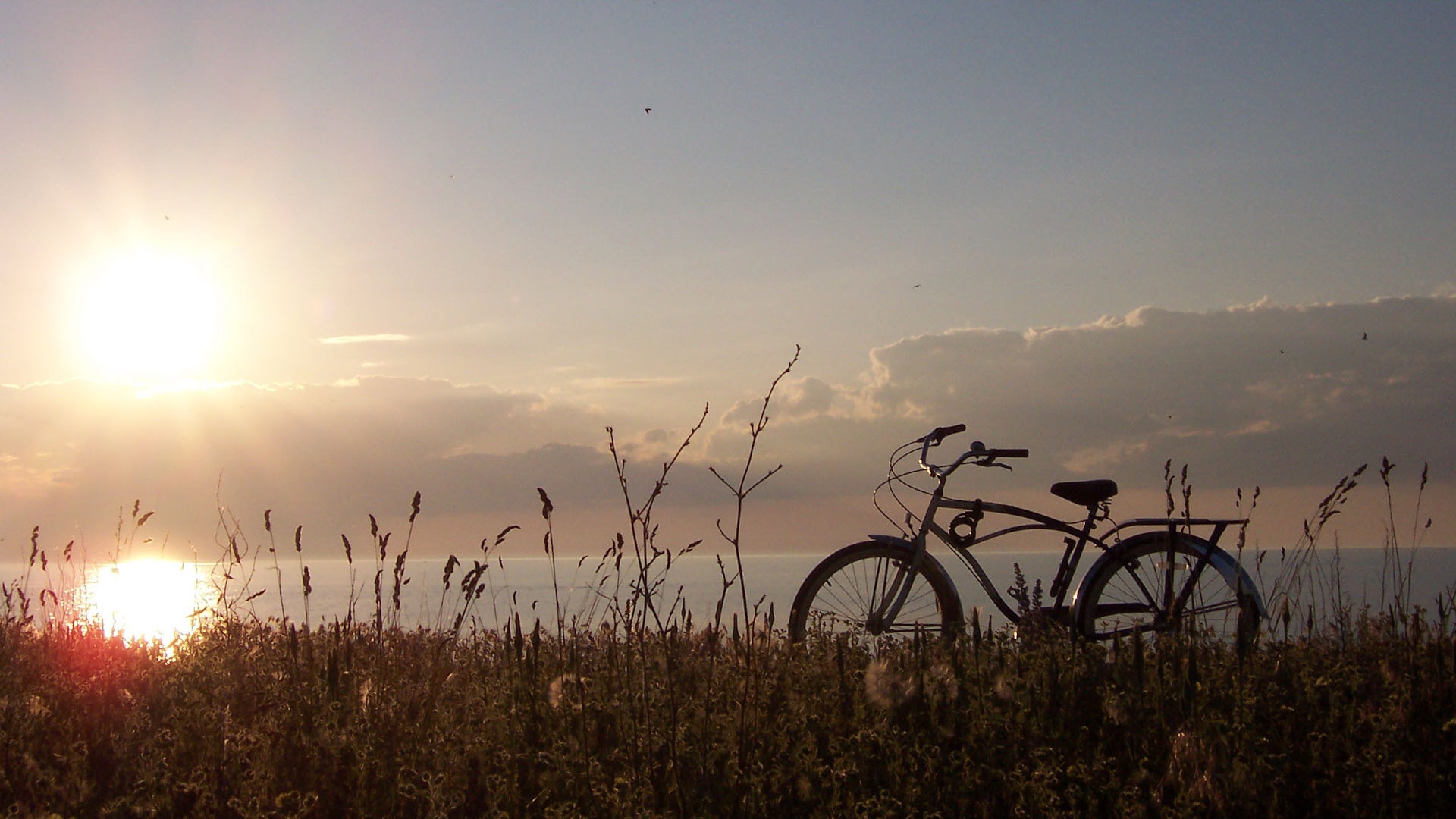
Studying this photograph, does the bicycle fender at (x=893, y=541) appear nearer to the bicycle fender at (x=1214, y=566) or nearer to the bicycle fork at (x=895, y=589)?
the bicycle fork at (x=895, y=589)

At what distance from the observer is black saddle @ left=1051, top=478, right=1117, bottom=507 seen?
7.69 meters

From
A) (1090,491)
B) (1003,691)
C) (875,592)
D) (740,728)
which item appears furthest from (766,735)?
(1090,491)

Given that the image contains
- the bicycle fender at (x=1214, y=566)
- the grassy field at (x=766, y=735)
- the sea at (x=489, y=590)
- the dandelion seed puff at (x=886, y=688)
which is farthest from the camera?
the bicycle fender at (x=1214, y=566)

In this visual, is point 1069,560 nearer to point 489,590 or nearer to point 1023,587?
point 1023,587

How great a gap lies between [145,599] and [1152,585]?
8321mm

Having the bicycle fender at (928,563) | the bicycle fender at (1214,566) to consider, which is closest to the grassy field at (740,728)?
the bicycle fender at (1214,566)

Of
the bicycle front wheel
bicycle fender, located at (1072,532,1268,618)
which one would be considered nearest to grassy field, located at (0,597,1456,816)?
bicycle fender, located at (1072,532,1268,618)

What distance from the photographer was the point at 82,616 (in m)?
8.93

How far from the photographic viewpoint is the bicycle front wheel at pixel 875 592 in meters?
7.75

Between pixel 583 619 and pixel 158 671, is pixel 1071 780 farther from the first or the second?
pixel 158 671

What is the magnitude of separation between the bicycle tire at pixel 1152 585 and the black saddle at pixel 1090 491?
1.17 ft

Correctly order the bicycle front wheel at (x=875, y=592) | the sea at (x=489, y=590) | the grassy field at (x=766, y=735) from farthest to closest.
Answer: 1. the bicycle front wheel at (x=875, y=592)
2. the sea at (x=489, y=590)
3. the grassy field at (x=766, y=735)

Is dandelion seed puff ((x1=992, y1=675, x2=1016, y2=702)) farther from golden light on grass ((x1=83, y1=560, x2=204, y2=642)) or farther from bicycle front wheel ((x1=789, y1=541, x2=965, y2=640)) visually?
golden light on grass ((x1=83, y1=560, x2=204, y2=642))

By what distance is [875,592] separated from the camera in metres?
7.88
